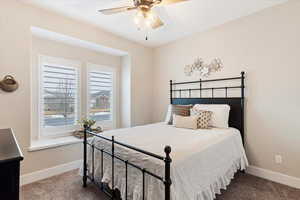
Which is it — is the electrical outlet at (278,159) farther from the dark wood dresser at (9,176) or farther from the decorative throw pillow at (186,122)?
the dark wood dresser at (9,176)

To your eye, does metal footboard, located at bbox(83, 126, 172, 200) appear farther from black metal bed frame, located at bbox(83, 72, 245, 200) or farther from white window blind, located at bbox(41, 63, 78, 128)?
white window blind, located at bbox(41, 63, 78, 128)

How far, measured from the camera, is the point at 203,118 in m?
2.57

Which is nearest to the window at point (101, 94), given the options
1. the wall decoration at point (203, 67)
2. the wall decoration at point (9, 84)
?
the wall decoration at point (9, 84)

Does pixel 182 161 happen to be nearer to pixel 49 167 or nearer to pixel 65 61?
pixel 49 167

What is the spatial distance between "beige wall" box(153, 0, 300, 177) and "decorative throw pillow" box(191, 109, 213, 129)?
26.0 inches

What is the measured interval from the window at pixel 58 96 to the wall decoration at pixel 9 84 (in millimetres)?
659

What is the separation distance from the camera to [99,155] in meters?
2.02

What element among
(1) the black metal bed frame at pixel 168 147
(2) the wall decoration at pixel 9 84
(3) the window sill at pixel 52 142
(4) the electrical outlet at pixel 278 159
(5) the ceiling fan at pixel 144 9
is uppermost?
(5) the ceiling fan at pixel 144 9

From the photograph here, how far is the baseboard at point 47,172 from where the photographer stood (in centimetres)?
229

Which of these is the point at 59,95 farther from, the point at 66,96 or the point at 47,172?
the point at 47,172

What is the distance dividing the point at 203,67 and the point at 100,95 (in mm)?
2299

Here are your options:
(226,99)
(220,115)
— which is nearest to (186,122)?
(220,115)

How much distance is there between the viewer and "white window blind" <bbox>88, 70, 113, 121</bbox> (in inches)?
137

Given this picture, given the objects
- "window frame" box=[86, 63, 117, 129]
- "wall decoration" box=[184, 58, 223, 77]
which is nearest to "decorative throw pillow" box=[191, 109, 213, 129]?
"wall decoration" box=[184, 58, 223, 77]
